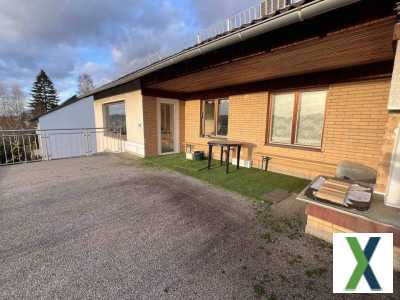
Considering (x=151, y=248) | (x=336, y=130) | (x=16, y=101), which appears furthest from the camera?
(x=16, y=101)

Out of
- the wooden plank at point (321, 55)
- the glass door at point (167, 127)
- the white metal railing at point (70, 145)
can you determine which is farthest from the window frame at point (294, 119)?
the white metal railing at point (70, 145)

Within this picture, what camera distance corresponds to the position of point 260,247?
Result: 1.88 m

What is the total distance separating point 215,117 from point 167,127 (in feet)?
6.40

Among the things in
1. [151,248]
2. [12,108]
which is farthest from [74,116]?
[12,108]

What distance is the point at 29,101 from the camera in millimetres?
28141

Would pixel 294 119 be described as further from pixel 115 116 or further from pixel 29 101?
pixel 29 101

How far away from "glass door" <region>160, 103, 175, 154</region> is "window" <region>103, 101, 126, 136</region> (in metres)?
1.69

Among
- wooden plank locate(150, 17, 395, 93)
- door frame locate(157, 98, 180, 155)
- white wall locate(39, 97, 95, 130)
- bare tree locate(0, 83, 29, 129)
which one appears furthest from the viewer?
bare tree locate(0, 83, 29, 129)

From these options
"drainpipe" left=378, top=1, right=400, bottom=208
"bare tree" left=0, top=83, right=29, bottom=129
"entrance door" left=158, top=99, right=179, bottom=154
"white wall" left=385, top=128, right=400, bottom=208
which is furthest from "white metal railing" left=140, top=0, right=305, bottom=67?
"bare tree" left=0, top=83, right=29, bottom=129

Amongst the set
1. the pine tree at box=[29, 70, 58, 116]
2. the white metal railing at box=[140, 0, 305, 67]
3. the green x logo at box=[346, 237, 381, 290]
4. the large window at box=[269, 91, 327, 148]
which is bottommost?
the green x logo at box=[346, 237, 381, 290]

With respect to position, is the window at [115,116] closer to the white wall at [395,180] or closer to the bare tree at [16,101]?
the white wall at [395,180]

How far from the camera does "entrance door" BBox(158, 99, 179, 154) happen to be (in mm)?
6479

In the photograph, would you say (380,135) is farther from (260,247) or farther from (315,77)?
(260,247)

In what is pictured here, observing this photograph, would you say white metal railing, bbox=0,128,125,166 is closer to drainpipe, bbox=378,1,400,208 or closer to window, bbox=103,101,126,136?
window, bbox=103,101,126,136
